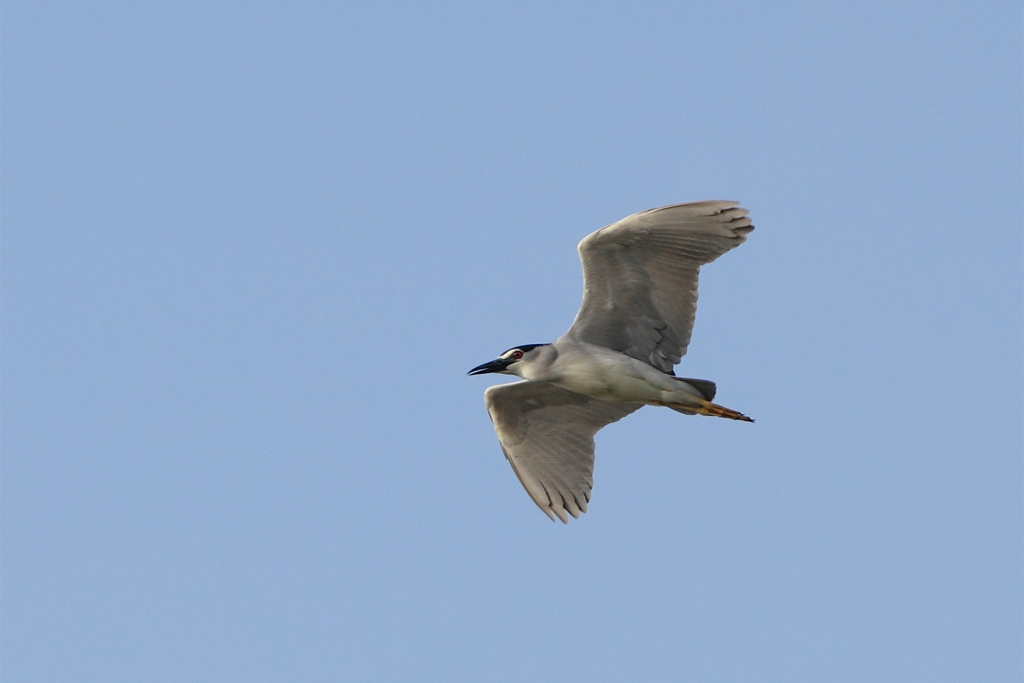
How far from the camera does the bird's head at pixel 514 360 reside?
16156 mm

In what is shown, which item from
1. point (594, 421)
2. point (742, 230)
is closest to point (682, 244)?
point (742, 230)

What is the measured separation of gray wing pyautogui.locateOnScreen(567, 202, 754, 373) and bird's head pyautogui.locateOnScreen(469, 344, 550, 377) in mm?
524

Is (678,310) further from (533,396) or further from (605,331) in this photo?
(533,396)

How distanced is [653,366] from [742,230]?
1911 millimetres

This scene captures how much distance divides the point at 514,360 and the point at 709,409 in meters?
2.39

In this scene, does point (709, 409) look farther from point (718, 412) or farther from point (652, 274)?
point (652, 274)

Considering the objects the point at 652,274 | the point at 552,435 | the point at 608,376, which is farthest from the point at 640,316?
the point at 552,435

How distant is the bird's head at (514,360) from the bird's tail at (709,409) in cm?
169

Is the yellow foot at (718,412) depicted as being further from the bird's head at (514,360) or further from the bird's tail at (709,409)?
the bird's head at (514,360)

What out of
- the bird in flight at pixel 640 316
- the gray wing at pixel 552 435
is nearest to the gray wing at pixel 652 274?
the bird in flight at pixel 640 316

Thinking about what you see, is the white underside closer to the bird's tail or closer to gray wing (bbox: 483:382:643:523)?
the bird's tail

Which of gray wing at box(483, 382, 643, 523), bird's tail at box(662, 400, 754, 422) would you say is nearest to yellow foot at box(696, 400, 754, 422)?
bird's tail at box(662, 400, 754, 422)

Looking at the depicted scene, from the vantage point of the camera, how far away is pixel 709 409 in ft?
52.6

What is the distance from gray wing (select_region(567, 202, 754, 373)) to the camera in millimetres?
15531
